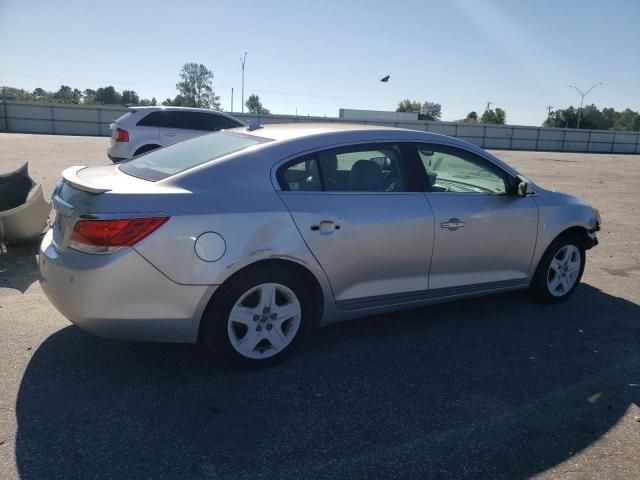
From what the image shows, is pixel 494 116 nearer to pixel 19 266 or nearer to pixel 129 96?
pixel 129 96

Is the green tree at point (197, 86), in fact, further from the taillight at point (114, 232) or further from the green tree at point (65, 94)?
the taillight at point (114, 232)

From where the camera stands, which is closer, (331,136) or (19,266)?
(331,136)

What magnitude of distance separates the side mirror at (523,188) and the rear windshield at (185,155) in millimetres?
2191

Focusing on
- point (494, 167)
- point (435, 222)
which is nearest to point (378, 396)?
point (435, 222)

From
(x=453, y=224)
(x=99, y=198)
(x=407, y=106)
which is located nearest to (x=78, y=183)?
(x=99, y=198)

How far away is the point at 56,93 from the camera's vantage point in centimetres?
11150

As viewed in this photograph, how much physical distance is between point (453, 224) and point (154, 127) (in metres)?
9.36

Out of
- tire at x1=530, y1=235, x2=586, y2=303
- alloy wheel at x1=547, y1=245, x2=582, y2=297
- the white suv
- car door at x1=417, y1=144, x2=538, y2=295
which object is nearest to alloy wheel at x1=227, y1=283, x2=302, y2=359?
car door at x1=417, y1=144, x2=538, y2=295

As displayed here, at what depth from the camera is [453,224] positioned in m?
4.14

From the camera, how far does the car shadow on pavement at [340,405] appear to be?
2.65 m

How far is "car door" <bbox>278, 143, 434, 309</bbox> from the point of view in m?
3.58

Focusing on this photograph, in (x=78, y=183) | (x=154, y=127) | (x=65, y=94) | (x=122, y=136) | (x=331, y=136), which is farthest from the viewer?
(x=65, y=94)

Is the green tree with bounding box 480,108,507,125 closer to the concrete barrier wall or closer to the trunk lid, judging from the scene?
the concrete barrier wall

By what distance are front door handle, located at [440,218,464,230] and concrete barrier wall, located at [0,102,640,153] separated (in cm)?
3015
